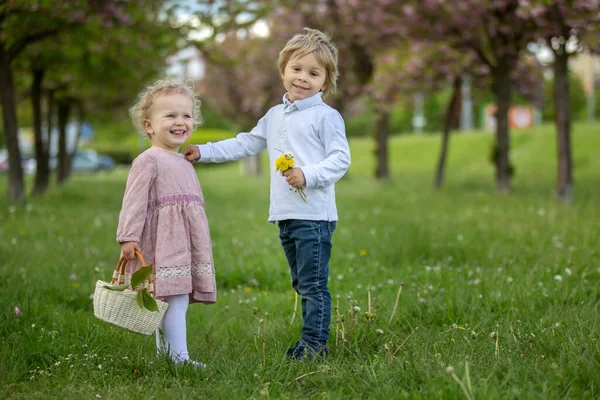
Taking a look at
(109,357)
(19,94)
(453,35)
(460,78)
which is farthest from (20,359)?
(19,94)

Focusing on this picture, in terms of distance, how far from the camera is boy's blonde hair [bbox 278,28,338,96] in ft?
13.6

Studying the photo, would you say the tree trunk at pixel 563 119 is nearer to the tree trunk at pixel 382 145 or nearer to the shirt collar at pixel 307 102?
the tree trunk at pixel 382 145

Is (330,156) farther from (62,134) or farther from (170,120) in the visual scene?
(62,134)

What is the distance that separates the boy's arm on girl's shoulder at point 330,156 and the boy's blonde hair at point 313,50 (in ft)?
0.92

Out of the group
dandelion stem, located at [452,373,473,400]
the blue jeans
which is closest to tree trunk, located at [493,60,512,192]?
the blue jeans

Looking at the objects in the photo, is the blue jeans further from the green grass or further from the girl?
the girl

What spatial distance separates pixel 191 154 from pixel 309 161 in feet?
2.33

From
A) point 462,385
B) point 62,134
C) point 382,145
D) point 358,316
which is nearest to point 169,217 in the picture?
point 358,316

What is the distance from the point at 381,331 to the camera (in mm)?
4219

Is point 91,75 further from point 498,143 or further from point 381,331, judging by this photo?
point 381,331

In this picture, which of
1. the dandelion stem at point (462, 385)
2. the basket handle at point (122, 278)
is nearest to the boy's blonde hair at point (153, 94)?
the basket handle at point (122, 278)

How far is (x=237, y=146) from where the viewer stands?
14.8ft

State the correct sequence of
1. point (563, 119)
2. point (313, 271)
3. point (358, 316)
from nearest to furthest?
point (313, 271)
point (358, 316)
point (563, 119)

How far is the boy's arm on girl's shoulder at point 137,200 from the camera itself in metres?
3.90
